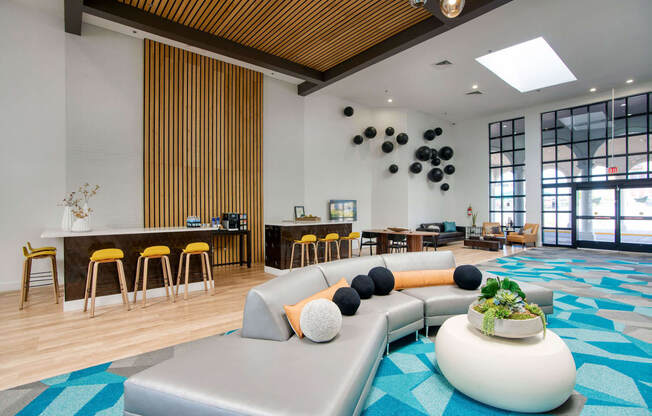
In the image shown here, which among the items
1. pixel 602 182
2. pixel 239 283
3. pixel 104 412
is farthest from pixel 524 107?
pixel 104 412

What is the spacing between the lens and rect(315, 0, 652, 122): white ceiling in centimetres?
576

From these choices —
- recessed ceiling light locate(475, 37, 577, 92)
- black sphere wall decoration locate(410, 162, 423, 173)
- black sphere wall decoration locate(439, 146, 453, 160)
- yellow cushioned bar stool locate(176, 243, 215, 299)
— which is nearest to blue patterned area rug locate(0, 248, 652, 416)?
yellow cushioned bar stool locate(176, 243, 215, 299)

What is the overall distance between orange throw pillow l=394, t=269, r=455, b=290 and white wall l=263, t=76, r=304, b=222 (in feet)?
16.3

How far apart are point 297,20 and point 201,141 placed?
10.8ft

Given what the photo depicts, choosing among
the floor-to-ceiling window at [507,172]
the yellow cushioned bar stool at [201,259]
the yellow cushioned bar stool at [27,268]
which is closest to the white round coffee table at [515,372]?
the yellow cushioned bar stool at [201,259]

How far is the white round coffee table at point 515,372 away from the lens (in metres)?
2.08

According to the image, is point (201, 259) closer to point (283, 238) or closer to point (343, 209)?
point (283, 238)

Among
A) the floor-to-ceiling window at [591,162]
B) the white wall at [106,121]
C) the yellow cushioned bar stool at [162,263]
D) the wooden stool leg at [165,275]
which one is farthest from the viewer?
the floor-to-ceiling window at [591,162]

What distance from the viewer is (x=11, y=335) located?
3.45 metres

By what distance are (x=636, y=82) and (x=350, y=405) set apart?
12.4 meters

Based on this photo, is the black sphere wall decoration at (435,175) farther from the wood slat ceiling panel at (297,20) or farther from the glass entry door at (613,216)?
the wood slat ceiling panel at (297,20)

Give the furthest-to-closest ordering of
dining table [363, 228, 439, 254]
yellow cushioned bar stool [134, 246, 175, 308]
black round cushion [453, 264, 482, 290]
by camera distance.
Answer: dining table [363, 228, 439, 254] < yellow cushioned bar stool [134, 246, 175, 308] < black round cushion [453, 264, 482, 290]

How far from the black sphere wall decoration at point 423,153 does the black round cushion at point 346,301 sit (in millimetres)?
9474

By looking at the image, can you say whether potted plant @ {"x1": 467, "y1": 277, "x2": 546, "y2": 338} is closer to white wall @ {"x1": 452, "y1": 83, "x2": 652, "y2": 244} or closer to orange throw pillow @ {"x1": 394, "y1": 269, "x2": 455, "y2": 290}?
orange throw pillow @ {"x1": 394, "y1": 269, "x2": 455, "y2": 290}
